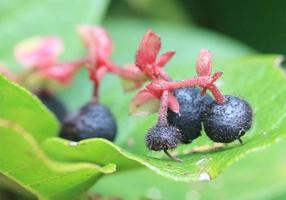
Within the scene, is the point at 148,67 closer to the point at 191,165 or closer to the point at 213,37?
the point at 191,165

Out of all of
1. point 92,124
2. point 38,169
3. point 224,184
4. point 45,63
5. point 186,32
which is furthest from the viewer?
point 186,32

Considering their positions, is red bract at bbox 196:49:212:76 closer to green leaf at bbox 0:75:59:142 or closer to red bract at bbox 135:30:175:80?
red bract at bbox 135:30:175:80

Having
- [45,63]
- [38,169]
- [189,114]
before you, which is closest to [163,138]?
[189,114]

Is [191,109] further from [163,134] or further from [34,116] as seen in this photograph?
[34,116]

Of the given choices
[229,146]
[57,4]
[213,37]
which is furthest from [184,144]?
[213,37]

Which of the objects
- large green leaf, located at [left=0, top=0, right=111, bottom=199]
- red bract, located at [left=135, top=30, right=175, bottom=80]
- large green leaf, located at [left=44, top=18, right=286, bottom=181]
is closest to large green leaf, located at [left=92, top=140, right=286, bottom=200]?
large green leaf, located at [left=44, top=18, right=286, bottom=181]
